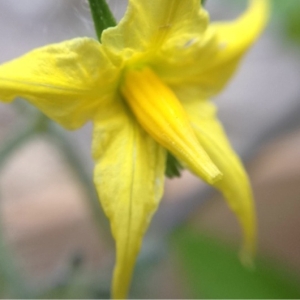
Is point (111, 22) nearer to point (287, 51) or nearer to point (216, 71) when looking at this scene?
point (216, 71)

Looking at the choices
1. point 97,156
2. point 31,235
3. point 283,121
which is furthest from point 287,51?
point 97,156

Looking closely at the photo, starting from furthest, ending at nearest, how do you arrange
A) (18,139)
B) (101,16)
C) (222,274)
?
1. (222,274)
2. (18,139)
3. (101,16)

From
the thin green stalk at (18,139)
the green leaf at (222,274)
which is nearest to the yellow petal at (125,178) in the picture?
the thin green stalk at (18,139)

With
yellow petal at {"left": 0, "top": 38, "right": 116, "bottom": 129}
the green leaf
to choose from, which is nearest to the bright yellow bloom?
yellow petal at {"left": 0, "top": 38, "right": 116, "bottom": 129}

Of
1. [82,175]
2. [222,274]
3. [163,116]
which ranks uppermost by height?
[163,116]

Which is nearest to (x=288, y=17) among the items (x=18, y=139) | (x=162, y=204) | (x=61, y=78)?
(x=162, y=204)

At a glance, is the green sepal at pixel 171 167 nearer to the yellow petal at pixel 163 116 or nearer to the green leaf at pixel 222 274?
the yellow petal at pixel 163 116

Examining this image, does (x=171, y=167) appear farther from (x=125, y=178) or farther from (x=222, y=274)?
(x=222, y=274)
